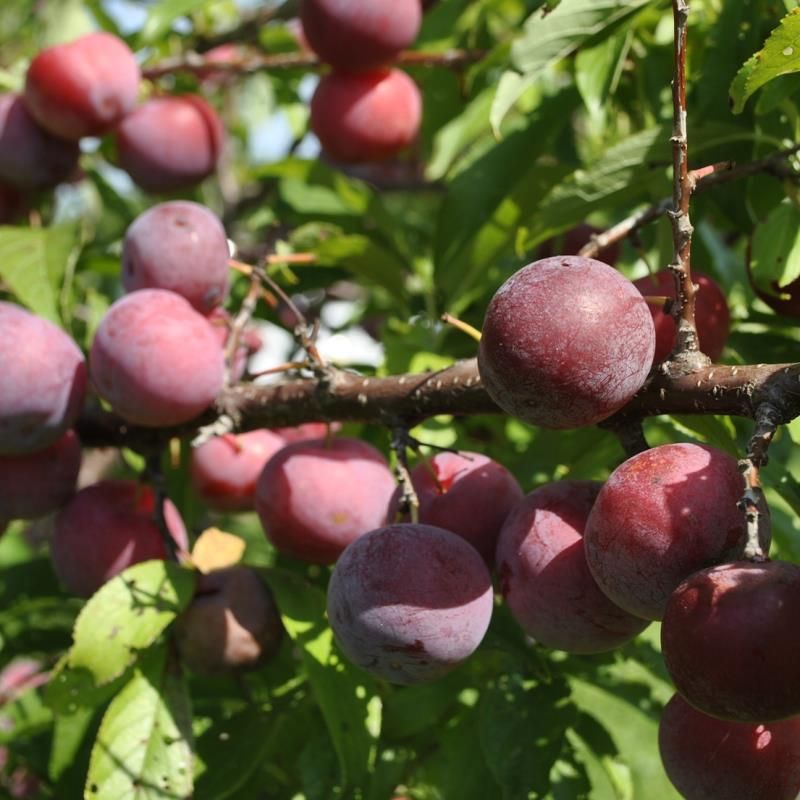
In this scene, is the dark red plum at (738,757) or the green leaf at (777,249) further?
the green leaf at (777,249)

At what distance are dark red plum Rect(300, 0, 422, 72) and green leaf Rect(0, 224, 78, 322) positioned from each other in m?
0.56

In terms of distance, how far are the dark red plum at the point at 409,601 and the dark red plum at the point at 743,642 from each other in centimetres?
27

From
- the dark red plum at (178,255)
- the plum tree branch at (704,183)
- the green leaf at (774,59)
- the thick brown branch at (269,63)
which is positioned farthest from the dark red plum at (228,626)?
the thick brown branch at (269,63)

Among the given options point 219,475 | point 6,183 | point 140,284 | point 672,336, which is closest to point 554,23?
point 672,336

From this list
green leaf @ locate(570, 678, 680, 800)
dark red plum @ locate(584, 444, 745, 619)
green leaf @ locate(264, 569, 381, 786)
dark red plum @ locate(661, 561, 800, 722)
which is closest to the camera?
dark red plum @ locate(661, 561, 800, 722)

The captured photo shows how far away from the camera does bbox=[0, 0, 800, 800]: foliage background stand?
1234 millimetres

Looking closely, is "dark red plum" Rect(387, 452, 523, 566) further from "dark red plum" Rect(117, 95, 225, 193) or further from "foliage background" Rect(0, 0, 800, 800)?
"dark red plum" Rect(117, 95, 225, 193)

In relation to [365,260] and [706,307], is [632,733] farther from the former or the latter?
[365,260]

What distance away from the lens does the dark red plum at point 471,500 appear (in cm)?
110

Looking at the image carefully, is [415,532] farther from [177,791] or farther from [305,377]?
[177,791]

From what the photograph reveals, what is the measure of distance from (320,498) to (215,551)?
277 mm

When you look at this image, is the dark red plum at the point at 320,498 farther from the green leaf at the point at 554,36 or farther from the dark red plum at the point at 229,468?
the green leaf at the point at 554,36

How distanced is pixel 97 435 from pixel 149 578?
284mm

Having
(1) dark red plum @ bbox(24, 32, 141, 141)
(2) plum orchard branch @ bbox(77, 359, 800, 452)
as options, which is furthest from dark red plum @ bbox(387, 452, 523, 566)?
(1) dark red plum @ bbox(24, 32, 141, 141)
